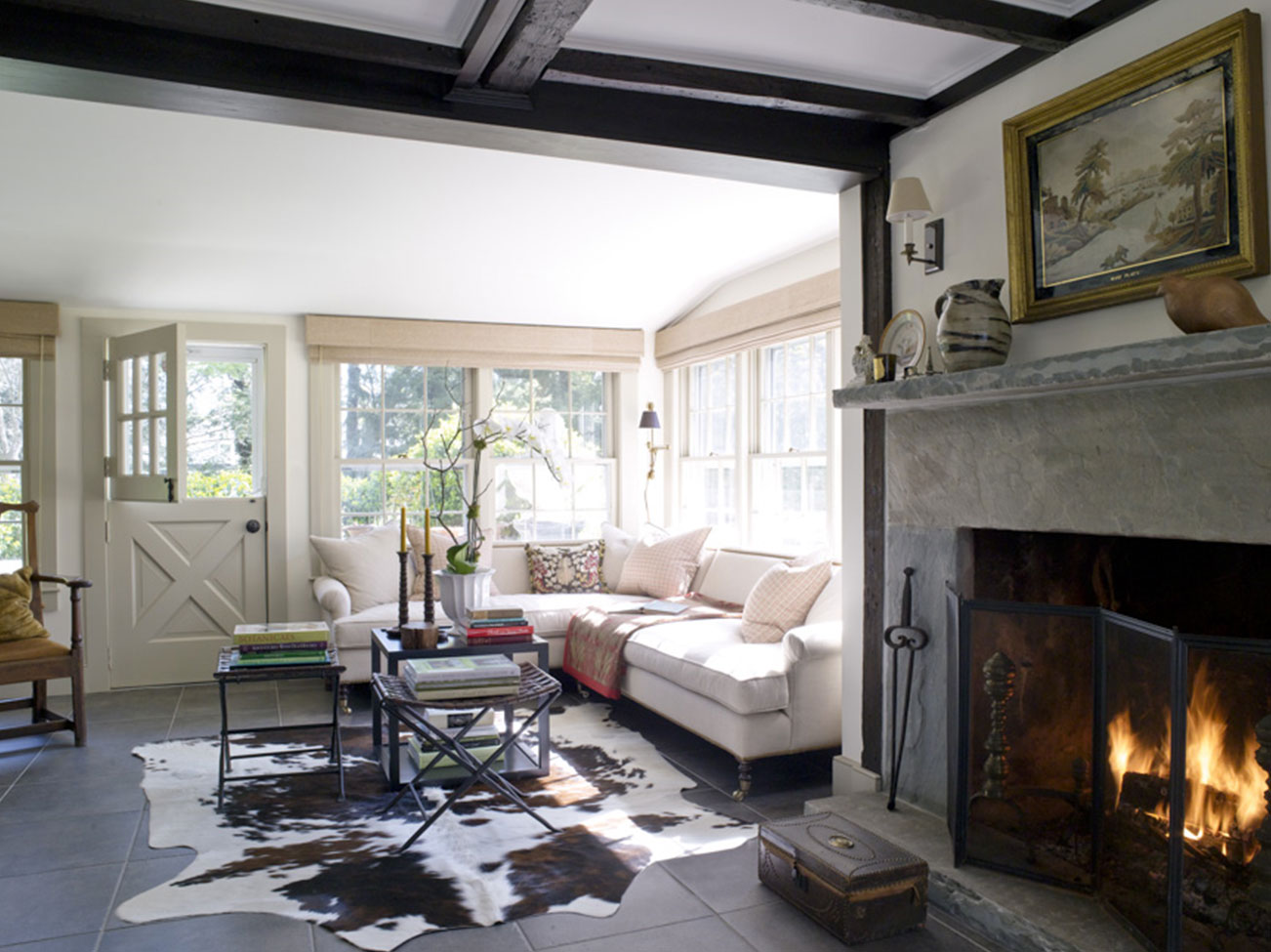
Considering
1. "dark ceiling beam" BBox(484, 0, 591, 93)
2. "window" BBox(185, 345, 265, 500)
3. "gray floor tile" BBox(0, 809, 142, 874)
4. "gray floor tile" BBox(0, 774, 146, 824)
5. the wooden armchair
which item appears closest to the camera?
"dark ceiling beam" BBox(484, 0, 591, 93)

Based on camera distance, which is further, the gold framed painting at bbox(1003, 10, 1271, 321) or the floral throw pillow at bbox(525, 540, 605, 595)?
the floral throw pillow at bbox(525, 540, 605, 595)

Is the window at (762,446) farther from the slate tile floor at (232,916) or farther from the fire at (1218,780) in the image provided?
the fire at (1218,780)

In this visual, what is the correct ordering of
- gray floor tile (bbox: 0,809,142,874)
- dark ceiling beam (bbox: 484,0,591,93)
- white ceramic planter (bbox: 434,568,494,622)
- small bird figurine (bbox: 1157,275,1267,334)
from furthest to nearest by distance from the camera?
white ceramic planter (bbox: 434,568,494,622) → gray floor tile (bbox: 0,809,142,874) → dark ceiling beam (bbox: 484,0,591,93) → small bird figurine (bbox: 1157,275,1267,334)

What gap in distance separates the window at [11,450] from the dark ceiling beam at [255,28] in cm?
359

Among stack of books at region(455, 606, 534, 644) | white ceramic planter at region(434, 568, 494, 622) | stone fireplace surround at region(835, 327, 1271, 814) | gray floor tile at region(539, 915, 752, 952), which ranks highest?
stone fireplace surround at region(835, 327, 1271, 814)

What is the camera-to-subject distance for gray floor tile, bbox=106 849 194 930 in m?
2.80

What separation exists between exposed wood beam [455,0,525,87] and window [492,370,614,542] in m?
3.77

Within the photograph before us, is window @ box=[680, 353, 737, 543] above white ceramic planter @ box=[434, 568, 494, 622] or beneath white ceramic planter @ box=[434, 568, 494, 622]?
above

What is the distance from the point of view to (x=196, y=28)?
2.43 metres

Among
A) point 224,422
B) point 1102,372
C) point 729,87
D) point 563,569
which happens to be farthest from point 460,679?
point 224,422

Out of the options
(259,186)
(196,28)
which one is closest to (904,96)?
(196,28)

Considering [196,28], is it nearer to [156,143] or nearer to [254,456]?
[156,143]

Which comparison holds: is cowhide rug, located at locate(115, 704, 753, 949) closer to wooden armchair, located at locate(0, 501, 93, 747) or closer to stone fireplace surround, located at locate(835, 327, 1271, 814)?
wooden armchair, located at locate(0, 501, 93, 747)

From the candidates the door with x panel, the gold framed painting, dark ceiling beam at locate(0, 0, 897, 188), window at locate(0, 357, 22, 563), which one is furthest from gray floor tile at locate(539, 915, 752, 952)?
window at locate(0, 357, 22, 563)
